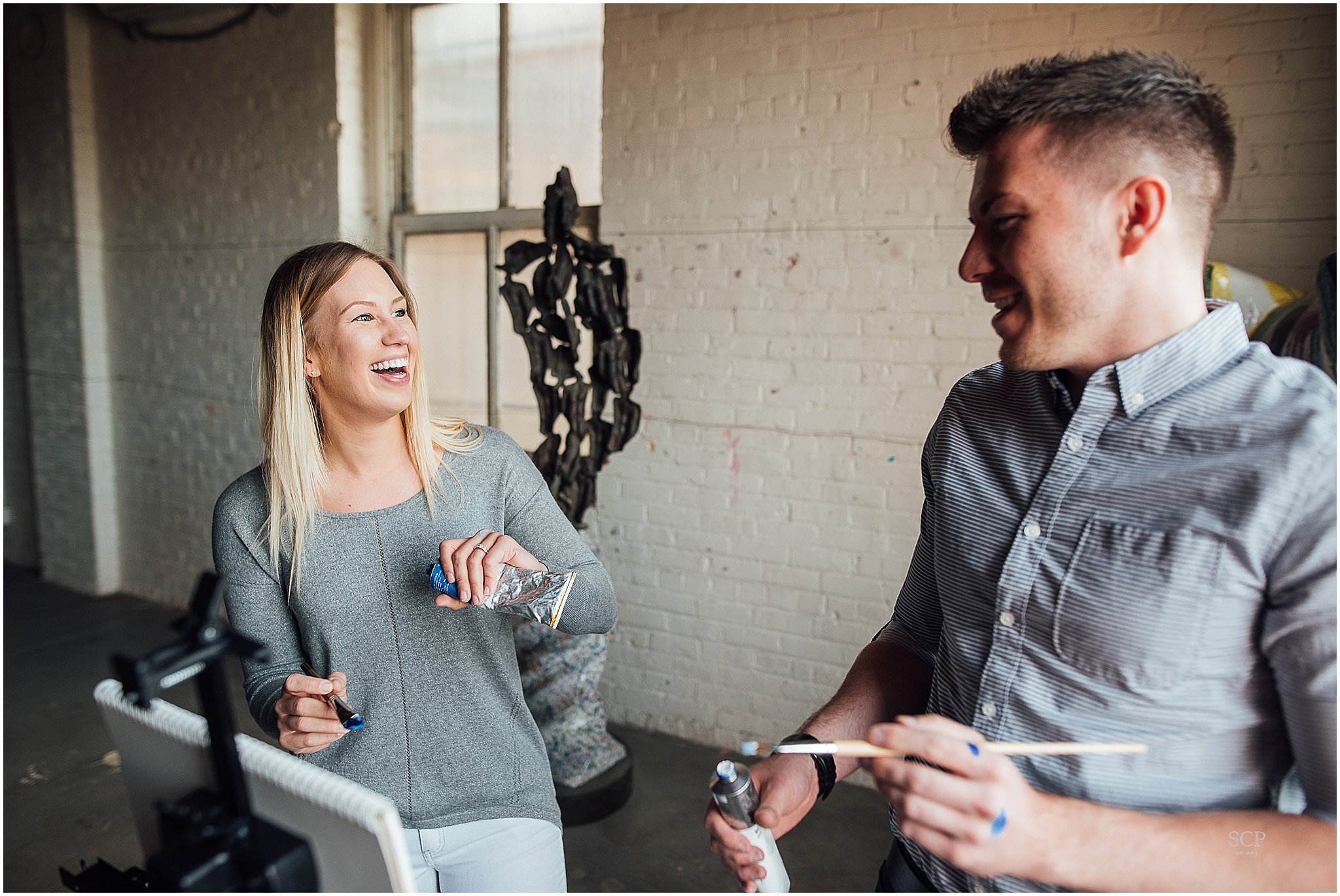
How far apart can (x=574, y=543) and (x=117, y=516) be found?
4.79 metres

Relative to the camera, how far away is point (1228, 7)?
7.94 feet

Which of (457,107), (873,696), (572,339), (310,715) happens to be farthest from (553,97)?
(873,696)

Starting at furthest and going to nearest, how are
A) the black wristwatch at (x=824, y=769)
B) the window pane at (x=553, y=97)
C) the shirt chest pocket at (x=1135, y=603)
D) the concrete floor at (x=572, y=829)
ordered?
1. the window pane at (x=553, y=97)
2. the concrete floor at (x=572, y=829)
3. the black wristwatch at (x=824, y=769)
4. the shirt chest pocket at (x=1135, y=603)

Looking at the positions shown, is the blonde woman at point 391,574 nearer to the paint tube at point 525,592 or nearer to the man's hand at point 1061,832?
the paint tube at point 525,592

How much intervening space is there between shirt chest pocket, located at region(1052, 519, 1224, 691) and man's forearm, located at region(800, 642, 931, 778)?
12.7 inches

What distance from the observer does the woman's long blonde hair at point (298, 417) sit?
1.47 metres

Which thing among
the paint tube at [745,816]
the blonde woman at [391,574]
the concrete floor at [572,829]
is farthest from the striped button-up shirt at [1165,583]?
the concrete floor at [572,829]

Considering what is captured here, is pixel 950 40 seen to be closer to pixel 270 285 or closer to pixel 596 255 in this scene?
pixel 596 255

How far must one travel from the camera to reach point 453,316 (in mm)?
4168

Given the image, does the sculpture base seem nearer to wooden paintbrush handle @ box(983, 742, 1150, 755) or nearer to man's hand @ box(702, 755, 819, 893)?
man's hand @ box(702, 755, 819, 893)

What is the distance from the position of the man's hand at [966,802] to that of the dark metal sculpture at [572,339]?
7.15 feet

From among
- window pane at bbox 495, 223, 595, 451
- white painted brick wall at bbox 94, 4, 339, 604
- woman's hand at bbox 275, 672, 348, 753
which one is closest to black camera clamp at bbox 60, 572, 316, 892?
woman's hand at bbox 275, 672, 348, 753

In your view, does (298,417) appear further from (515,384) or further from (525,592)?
(515,384)

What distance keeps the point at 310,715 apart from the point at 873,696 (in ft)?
2.70
